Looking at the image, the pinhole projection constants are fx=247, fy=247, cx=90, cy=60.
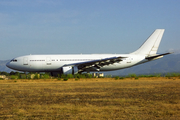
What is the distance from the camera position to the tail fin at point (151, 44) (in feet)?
130

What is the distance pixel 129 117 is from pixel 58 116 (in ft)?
6.90

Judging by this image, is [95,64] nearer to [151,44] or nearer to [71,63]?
[71,63]

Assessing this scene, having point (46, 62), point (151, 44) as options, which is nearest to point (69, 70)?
point (46, 62)

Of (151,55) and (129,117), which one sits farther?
(151,55)

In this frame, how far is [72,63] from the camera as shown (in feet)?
122

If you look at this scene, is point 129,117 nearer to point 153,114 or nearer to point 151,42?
point 153,114

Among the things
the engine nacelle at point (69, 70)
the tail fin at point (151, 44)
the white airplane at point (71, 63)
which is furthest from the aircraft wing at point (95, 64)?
the tail fin at point (151, 44)

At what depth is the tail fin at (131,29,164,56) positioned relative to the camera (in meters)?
39.6

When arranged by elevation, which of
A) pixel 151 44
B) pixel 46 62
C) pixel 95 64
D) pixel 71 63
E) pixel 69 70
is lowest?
pixel 69 70

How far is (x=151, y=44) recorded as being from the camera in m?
39.6

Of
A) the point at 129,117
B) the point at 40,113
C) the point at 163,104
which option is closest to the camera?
the point at 129,117

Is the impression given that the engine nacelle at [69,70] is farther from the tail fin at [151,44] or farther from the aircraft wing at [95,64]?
the tail fin at [151,44]

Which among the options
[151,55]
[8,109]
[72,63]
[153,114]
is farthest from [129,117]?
[151,55]

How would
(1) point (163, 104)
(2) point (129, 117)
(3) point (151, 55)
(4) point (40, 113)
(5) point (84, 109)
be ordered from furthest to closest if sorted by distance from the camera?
(3) point (151, 55)
(1) point (163, 104)
(5) point (84, 109)
(4) point (40, 113)
(2) point (129, 117)
